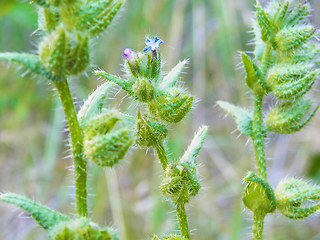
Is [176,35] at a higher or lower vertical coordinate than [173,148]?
higher

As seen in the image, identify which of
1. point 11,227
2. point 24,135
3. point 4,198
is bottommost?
point 4,198

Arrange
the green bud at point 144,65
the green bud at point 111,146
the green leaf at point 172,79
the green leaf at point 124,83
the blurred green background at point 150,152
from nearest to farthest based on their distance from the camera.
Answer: the green bud at point 111,146 < the green leaf at point 124,83 < the green bud at point 144,65 < the green leaf at point 172,79 < the blurred green background at point 150,152

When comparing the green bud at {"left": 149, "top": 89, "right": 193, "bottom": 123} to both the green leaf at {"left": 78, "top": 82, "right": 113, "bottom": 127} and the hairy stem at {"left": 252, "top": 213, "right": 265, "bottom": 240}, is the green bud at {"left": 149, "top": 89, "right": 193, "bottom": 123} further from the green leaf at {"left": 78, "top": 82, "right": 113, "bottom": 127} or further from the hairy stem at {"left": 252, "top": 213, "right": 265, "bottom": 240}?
the hairy stem at {"left": 252, "top": 213, "right": 265, "bottom": 240}

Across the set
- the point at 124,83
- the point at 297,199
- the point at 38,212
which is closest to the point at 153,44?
the point at 124,83

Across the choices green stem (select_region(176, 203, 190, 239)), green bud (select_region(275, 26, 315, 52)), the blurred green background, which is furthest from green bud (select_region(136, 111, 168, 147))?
the blurred green background

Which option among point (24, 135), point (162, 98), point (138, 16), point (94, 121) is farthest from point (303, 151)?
point (94, 121)

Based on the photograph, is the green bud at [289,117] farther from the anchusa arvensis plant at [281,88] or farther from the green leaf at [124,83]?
the green leaf at [124,83]

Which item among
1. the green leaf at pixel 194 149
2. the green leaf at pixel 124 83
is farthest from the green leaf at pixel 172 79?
the green leaf at pixel 194 149

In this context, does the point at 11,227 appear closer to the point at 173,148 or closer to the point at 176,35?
the point at 173,148
